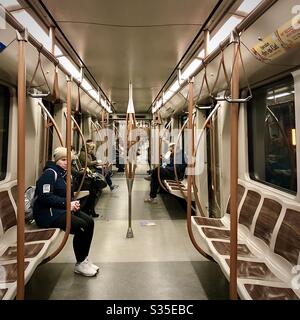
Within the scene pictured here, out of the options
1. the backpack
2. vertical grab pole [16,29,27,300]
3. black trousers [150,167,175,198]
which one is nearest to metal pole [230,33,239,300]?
vertical grab pole [16,29,27,300]

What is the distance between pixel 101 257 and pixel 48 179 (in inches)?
42.1

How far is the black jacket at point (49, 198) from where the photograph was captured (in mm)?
2441

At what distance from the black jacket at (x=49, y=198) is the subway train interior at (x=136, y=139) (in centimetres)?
1

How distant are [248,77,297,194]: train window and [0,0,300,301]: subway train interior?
0.6 inches

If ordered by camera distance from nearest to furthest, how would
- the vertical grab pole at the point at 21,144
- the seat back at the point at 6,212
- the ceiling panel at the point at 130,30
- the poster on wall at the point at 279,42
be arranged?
the vertical grab pole at the point at 21,144 → the poster on wall at the point at 279,42 → the ceiling panel at the point at 130,30 → the seat back at the point at 6,212

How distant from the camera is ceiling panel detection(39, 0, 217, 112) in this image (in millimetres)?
1850

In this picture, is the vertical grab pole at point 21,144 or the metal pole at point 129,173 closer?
the vertical grab pole at point 21,144

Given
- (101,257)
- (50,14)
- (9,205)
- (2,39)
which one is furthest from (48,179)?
(50,14)

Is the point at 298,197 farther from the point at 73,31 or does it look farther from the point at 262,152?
the point at 73,31

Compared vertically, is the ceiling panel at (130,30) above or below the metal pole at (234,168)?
above

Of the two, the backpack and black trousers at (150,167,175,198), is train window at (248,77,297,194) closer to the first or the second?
the backpack

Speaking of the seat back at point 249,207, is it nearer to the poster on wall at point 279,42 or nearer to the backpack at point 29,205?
the poster on wall at point 279,42

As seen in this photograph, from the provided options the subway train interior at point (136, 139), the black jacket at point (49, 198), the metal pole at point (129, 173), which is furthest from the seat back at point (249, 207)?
the black jacket at point (49, 198)

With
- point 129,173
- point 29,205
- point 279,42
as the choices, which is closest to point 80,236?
point 29,205
